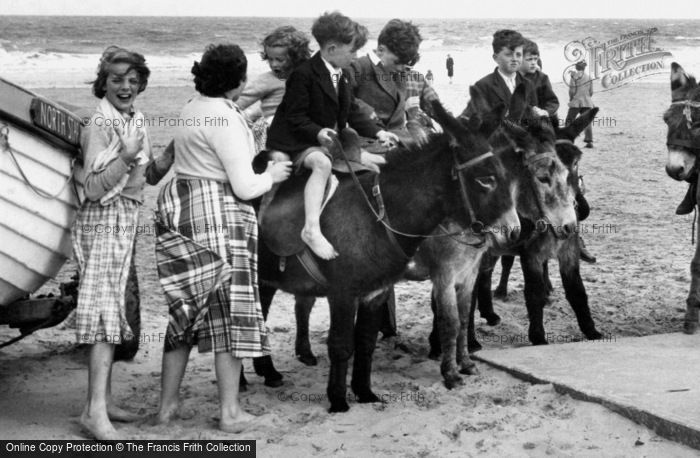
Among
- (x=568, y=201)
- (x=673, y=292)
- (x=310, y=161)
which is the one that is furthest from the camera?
(x=673, y=292)

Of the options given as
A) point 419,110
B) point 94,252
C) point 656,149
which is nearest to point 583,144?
point 656,149

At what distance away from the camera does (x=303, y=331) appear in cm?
686

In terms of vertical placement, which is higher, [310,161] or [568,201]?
[310,161]

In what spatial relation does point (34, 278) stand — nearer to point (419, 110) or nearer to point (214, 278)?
point (214, 278)

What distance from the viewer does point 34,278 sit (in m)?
5.23

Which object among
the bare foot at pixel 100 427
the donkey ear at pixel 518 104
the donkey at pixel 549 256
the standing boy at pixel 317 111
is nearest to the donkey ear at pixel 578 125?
the donkey at pixel 549 256

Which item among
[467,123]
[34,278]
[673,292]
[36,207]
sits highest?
[467,123]

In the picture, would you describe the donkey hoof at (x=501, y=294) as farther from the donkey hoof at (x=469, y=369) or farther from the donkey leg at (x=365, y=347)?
the donkey leg at (x=365, y=347)

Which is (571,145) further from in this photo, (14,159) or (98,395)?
(14,159)

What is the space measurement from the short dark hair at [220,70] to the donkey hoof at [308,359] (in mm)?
2347

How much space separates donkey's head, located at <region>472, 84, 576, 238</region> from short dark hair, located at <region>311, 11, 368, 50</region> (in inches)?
47.2

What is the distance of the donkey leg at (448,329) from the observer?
602cm

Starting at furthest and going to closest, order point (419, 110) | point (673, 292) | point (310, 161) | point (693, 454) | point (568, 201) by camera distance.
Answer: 1. point (673, 292)
2. point (419, 110)
3. point (568, 201)
4. point (310, 161)
5. point (693, 454)

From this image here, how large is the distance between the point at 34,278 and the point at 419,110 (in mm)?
3148
